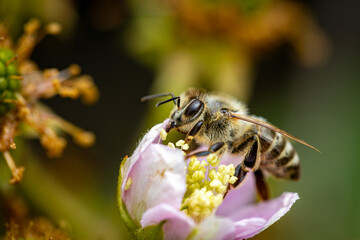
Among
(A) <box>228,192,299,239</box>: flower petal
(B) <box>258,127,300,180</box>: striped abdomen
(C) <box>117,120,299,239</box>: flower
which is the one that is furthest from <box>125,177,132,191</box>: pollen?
(B) <box>258,127,300,180</box>: striped abdomen

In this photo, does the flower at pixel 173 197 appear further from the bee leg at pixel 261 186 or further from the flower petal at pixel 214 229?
the bee leg at pixel 261 186

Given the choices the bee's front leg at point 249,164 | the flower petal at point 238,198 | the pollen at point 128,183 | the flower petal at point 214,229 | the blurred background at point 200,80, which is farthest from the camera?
the blurred background at point 200,80

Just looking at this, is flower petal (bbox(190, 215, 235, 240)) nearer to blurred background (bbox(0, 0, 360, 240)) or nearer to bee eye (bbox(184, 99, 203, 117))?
bee eye (bbox(184, 99, 203, 117))

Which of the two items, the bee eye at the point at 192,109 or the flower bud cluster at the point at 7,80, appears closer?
the bee eye at the point at 192,109

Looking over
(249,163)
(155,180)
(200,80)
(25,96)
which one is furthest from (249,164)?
(200,80)

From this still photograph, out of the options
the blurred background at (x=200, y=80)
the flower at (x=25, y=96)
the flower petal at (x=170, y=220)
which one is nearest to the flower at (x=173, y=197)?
the flower petal at (x=170, y=220)

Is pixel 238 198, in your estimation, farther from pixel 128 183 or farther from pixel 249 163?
pixel 128 183
